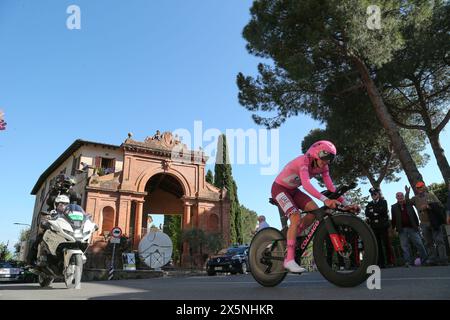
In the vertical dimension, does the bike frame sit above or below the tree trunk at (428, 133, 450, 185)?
below

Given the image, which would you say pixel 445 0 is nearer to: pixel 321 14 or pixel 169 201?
pixel 321 14

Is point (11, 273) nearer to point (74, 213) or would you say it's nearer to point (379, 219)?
point (74, 213)

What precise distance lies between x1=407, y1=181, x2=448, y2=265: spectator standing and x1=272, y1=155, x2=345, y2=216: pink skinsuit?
18.7 ft

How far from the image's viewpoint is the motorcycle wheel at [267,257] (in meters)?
4.45

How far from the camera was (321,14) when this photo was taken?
15.1m

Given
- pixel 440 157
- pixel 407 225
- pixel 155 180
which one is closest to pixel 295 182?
pixel 407 225

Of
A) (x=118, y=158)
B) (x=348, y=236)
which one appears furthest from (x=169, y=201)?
(x=348, y=236)

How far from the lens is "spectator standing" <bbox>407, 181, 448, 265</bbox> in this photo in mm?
8789

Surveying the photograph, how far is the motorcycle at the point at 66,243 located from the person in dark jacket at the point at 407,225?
7.38m

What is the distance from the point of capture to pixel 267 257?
455cm

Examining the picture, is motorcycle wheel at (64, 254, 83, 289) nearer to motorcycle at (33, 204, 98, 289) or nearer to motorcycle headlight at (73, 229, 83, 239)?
motorcycle at (33, 204, 98, 289)

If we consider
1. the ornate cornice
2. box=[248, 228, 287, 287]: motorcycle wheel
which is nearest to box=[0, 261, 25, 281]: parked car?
the ornate cornice

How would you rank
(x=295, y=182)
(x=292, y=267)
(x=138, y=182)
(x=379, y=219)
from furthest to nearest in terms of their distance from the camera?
(x=138, y=182)
(x=379, y=219)
(x=295, y=182)
(x=292, y=267)

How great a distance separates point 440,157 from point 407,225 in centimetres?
1015
